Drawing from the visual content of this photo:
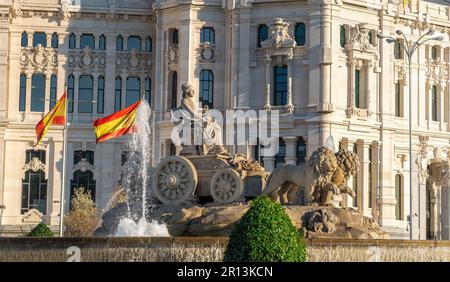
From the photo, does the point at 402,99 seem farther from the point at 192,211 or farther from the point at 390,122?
the point at 192,211

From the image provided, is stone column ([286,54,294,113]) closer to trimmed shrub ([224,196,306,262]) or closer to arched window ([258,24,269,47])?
arched window ([258,24,269,47])

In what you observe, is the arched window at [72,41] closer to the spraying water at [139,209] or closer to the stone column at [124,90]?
the stone column at [124,90]

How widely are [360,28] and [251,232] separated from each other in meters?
51.5

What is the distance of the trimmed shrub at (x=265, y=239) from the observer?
29.8 m

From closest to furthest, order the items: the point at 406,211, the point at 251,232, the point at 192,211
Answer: the point at 251,232
the point at 192,211
the point at 406,211

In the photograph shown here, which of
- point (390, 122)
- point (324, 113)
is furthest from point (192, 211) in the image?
→ point (390, 122)

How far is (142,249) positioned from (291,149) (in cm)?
4505

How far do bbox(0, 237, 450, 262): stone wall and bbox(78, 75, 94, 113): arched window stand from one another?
4963 cm

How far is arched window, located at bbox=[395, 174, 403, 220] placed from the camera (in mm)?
82287

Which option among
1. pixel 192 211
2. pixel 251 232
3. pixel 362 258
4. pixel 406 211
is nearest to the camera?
pixel 251 232

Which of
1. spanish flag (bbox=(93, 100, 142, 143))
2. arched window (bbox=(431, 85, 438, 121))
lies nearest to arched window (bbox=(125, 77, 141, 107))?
arched window (bbox=(431, 85, 438, 121))

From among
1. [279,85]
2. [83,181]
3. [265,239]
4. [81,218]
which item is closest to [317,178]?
[265,239]

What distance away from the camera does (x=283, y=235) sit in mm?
30234

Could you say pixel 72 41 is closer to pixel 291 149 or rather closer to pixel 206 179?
pixel 291 149
